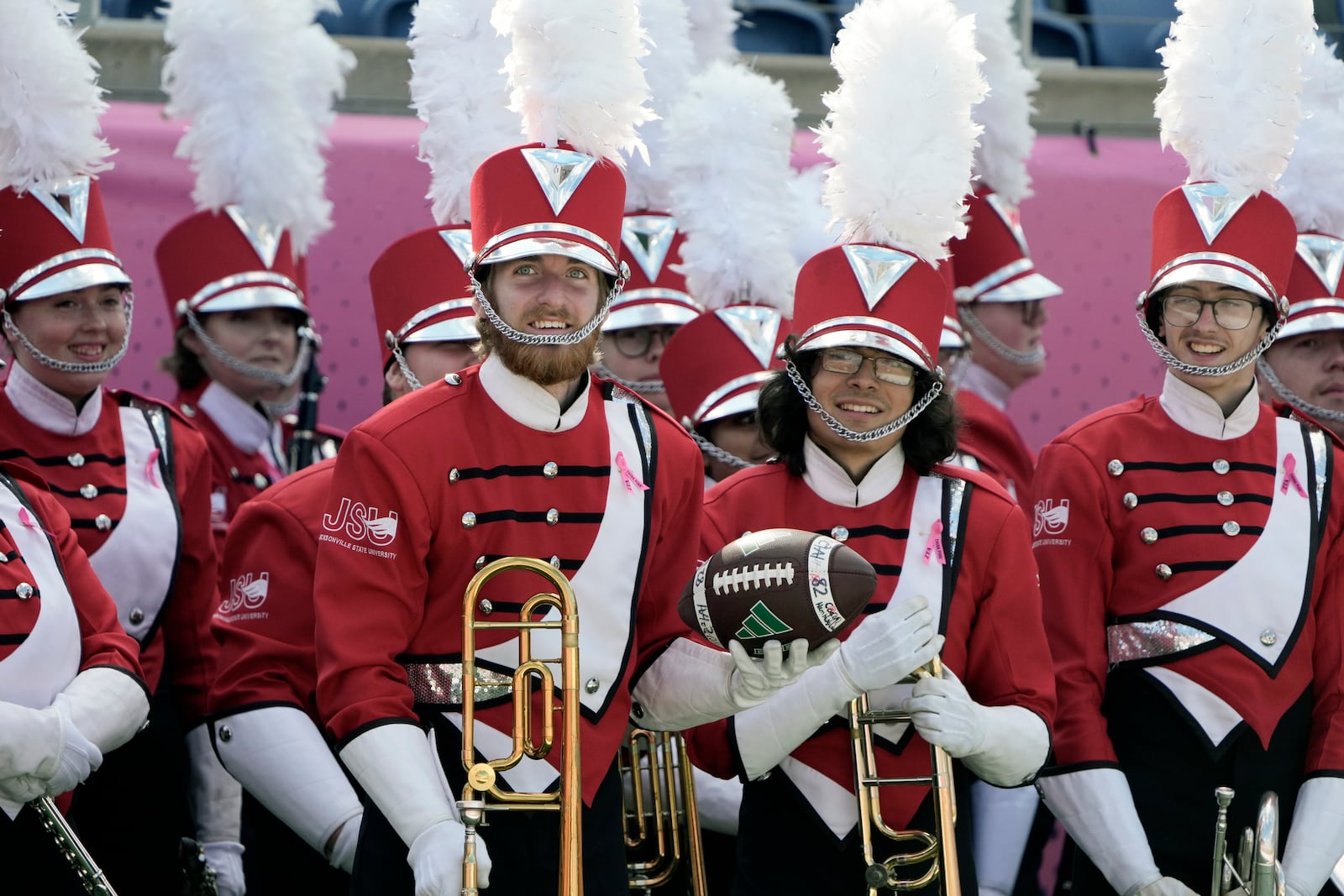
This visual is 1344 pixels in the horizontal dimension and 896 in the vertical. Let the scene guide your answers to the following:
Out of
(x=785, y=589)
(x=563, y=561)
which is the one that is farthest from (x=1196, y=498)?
(x=563, y=561)

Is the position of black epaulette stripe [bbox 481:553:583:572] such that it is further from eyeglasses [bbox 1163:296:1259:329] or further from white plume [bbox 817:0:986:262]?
eyeglasses [bbox 1163:296:1259:329]

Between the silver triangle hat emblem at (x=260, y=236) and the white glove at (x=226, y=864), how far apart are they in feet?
6.27

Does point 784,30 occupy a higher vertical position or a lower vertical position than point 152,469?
higher

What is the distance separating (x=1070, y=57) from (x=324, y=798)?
595cm

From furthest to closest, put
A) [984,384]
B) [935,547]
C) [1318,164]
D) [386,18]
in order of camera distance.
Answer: [386,18]
[984,384]
[1318,164]
[935,547]

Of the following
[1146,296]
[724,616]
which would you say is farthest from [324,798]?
[1146,296]

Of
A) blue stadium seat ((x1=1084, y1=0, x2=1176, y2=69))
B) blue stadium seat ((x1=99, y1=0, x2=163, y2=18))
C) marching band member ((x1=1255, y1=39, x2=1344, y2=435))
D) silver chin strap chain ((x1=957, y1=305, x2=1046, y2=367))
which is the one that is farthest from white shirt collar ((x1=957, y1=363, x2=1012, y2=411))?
blue stadium seat ((x1=99, y1=0, x2=163, y2=18))

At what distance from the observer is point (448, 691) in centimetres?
346

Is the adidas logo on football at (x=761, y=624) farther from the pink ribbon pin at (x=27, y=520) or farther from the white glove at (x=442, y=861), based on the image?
the pink ribbon pin at (x=27, y=520)

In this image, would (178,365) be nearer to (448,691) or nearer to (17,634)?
(17,634)

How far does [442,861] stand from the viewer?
10.3 ft

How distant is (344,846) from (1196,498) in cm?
204

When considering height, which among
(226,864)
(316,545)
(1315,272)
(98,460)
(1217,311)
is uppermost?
(1315,272)

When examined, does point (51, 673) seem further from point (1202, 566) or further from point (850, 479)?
point (1202, 566)
